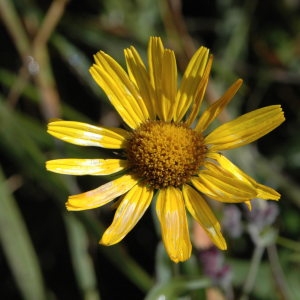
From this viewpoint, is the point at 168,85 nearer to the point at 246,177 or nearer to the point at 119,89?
the point at 119,89

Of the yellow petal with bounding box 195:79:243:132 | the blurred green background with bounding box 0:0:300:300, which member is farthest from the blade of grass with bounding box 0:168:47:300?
the yellow petal with bounding box 195:79:243:132

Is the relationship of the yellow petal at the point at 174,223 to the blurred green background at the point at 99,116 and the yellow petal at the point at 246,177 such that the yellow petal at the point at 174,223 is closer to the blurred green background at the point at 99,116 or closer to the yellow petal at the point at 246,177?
the yellow petal at the point at 246,177

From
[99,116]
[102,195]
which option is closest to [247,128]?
[102,195]

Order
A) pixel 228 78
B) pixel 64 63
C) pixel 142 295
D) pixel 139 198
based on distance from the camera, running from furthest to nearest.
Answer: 1. pixel 64 63
2. pixel 228 78
3. pixel 142 295
4. pixel 139 198

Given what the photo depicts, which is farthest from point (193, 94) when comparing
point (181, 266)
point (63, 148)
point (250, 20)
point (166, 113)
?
point (250, 20)

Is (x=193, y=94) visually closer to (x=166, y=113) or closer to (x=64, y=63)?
(x=166, y=113)
